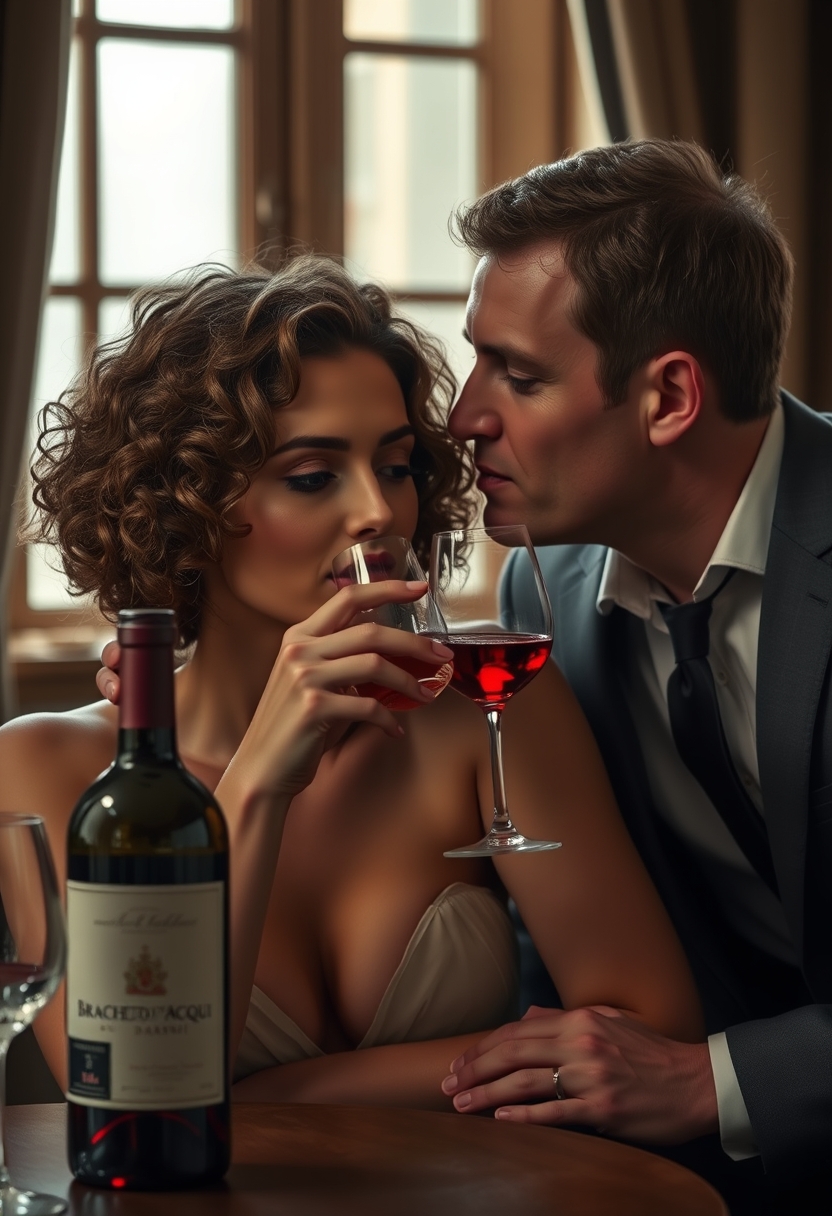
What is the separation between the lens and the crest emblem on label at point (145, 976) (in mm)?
960

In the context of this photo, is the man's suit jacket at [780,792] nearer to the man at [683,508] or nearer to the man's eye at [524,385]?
the man at [683,508]

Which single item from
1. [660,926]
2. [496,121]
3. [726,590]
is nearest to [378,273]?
[496,121]

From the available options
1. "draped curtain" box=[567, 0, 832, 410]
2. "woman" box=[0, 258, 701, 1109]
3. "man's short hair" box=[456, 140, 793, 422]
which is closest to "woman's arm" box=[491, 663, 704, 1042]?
"woman" box=[0, 258, 701, 1109]

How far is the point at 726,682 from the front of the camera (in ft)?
6.84

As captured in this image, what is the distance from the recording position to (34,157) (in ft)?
10.7

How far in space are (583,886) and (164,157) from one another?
8.64 feet

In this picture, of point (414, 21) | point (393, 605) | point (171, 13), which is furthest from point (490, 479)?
point (414, 21)

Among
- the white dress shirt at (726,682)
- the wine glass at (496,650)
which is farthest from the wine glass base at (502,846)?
the white dress shirt at (726,682)

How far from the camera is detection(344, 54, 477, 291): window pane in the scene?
3943mm

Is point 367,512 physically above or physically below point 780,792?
above

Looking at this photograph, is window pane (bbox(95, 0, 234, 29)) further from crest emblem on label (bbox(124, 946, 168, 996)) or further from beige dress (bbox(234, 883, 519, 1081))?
crest emblem on label (bbox(124, 946, 168, 996))

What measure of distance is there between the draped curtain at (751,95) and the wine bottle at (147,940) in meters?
3.16

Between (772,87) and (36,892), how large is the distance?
3550mm

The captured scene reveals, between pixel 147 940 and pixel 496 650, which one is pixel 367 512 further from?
pixel 147 940
